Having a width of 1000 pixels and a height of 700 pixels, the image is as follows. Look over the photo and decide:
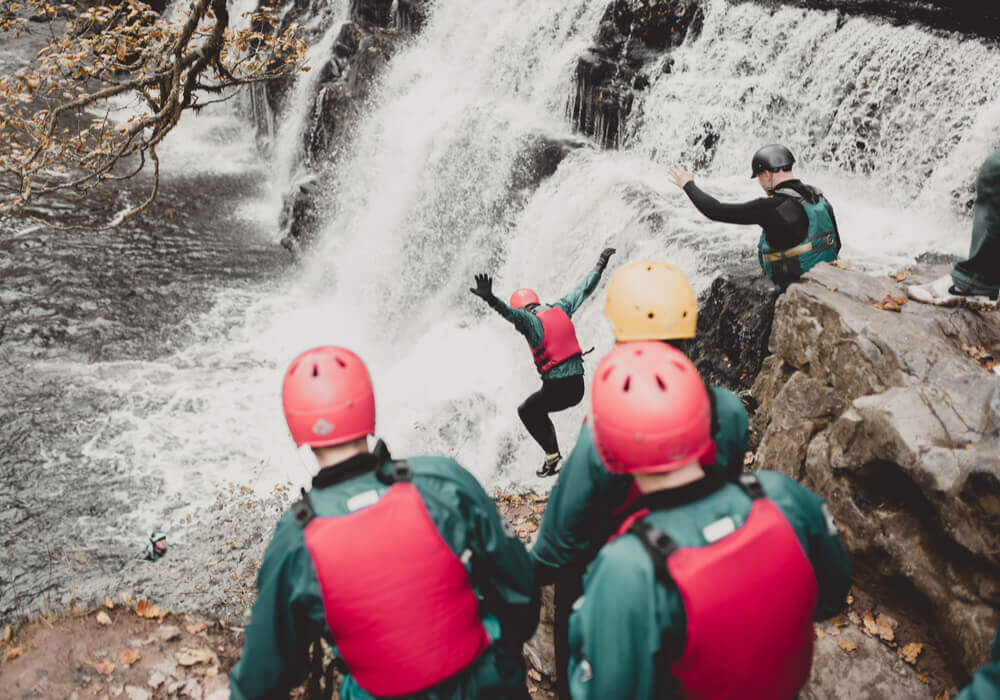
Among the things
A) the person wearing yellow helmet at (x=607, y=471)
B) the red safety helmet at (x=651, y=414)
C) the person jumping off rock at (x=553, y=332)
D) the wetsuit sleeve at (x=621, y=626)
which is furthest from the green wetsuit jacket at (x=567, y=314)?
the wetsuit sleeve at (x=621, y=626)

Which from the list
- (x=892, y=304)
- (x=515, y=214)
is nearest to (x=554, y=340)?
(x=892, y=304)

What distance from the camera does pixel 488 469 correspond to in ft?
26.5

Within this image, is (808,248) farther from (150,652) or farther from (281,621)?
(150,652)

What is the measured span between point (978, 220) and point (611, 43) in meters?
9.39

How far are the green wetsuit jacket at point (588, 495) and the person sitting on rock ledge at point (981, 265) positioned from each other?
3233 millimetres

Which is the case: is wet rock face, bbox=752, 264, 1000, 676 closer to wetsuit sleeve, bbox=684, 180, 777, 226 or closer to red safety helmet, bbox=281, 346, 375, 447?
wetsuit sleeve, bbox=684, 180, 777, 226

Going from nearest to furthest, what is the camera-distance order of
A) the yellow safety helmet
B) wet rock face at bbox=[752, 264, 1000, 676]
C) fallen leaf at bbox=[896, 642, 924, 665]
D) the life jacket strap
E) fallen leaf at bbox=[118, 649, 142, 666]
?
1. the yellow safety helmet
2. wet rock face at bbox=[752, 264, 1000, 676]
3. fallen leaf at bbox=[896, 642, 924, 665]
4. fallen leaf at bbox=[118, 649, 142, 666]
5. the life jacket strap

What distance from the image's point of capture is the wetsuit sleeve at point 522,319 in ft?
18.6

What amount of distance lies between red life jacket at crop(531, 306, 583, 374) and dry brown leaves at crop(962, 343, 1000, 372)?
3117 millimetres

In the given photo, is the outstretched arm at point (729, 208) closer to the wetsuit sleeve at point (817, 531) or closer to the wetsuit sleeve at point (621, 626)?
the wetsuit sleeve at point (817, 531)

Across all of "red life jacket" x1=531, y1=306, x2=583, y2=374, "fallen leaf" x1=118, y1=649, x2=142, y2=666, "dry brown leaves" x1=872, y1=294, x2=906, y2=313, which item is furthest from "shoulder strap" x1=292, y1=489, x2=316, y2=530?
"dry brown leaves" x1=872, y1=294, x2=906, y2=313

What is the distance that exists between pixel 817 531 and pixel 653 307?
1.10 metres

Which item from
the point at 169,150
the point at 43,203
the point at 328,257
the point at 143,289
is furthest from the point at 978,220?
the point at 169,150

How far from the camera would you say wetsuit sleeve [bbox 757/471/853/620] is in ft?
6.15
